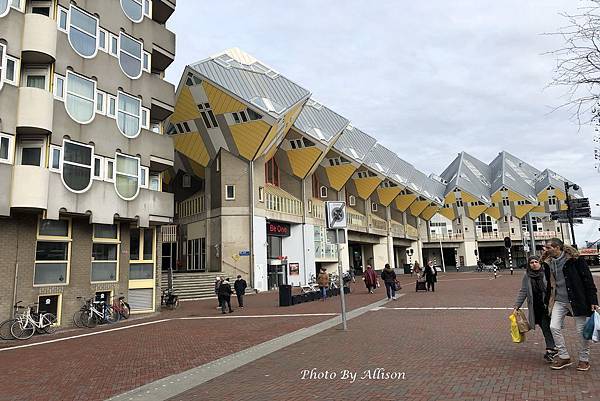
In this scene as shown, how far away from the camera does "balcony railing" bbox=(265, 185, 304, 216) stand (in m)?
36.3

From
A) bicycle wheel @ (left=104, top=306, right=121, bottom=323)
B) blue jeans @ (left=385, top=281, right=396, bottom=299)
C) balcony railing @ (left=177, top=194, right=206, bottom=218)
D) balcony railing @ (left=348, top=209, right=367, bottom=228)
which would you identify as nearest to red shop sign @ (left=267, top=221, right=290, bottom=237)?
balcony railing @ (left=177, top=194, right=206, bottom=218)

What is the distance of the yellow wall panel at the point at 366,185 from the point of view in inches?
2152

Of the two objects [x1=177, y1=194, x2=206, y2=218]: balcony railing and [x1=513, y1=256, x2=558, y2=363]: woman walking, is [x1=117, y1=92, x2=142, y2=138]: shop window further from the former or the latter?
[x1=513, y1=256, x2=558, y2=363]: woman walking

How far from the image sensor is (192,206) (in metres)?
37.8

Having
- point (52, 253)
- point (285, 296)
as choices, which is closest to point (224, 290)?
point (285, 296)

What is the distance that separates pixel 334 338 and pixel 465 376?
4.32m

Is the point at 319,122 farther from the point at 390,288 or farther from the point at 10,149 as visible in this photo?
the point at 10,149

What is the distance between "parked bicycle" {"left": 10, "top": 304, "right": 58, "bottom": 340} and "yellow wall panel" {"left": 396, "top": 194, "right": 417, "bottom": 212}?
56.0 metres

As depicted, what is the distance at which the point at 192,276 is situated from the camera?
97.8ft

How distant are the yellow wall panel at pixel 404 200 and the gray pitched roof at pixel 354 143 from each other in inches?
478

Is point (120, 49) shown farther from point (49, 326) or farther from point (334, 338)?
point (334, 338)

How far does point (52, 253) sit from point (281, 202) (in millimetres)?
23052

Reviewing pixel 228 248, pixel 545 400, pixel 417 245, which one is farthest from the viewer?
pixel 417 245

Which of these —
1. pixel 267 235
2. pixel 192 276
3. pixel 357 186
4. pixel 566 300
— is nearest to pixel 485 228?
pixel 357 186
